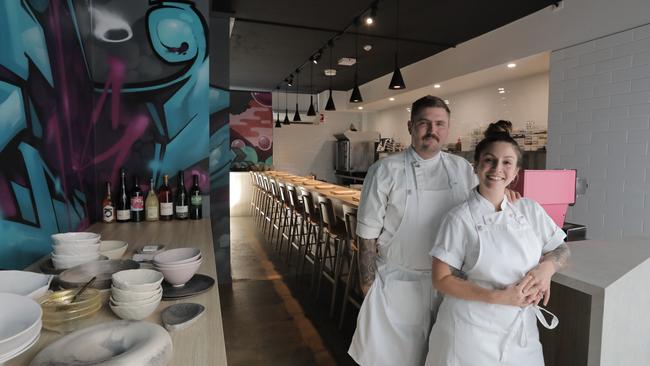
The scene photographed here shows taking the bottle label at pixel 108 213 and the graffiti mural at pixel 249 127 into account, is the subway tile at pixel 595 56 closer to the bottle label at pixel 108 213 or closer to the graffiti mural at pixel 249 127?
the bottle label at pixel 108 213

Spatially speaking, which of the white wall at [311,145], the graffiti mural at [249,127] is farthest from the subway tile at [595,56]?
the white wall at [311,145]

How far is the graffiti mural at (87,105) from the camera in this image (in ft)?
5.04

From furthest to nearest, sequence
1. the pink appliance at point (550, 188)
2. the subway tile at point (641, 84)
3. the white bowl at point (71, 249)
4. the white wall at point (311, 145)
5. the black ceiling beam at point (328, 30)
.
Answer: the white wall at point (311, 145)
the black ceiling beam at point (328, 30)
the subway tile at point (641, 84)
the pink appliance at point (550, 188)
the white bowl at point (71, 249)

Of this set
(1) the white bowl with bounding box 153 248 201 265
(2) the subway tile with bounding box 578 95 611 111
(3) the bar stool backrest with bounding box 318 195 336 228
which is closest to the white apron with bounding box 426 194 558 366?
(1) the white bowl with bounding box 153 248 201 265

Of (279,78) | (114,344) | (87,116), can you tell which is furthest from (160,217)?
(279,78)

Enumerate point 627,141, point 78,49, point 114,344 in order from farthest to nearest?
point 627,141
point 78,49
point 114,344

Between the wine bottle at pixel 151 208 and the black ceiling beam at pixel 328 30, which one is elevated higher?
the black ceiling beam at pixel 328 30

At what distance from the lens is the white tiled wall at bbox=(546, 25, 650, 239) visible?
11.1ft

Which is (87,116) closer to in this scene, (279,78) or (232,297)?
(232,297)

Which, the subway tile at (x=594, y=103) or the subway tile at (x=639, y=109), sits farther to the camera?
the subway tile at (x=594, y=103)

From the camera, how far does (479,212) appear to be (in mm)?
1391

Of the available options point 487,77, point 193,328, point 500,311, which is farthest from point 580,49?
point 193,328

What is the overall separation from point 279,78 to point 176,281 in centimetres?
744

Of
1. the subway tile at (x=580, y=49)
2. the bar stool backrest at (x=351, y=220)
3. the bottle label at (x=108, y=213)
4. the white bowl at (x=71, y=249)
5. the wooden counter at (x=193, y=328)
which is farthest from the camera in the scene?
the subway tile at (x=580, y=49)
